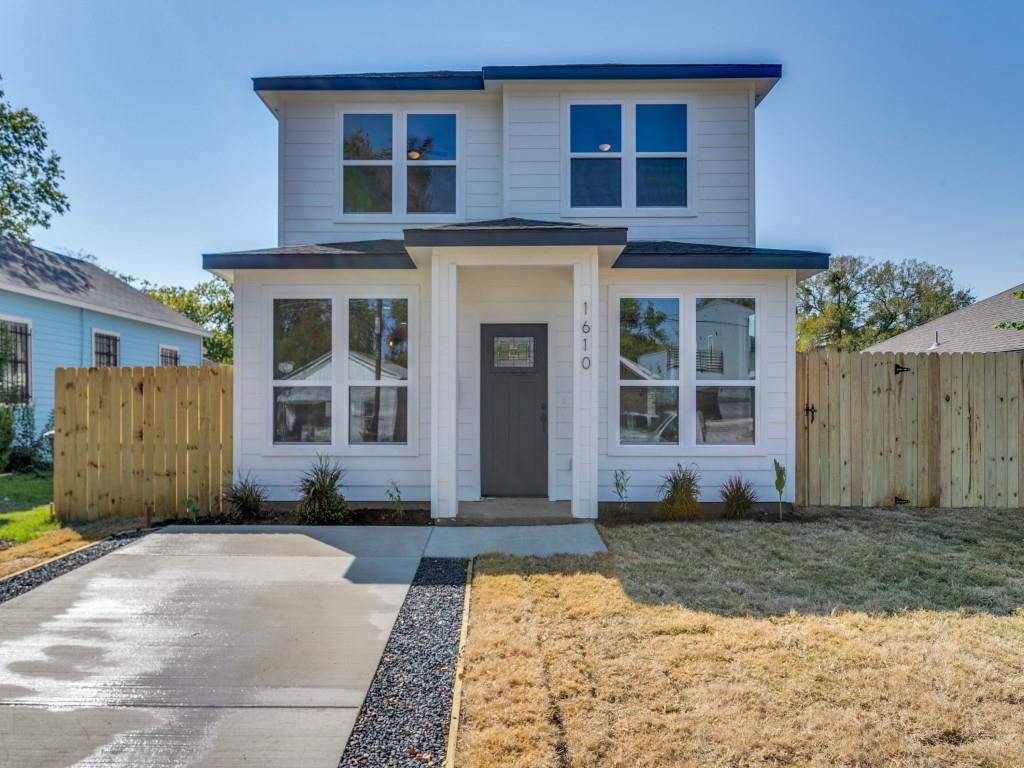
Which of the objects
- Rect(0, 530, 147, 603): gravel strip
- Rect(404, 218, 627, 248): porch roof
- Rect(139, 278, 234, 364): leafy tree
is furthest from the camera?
Rect(139, 278, 234, 364): leafy tree

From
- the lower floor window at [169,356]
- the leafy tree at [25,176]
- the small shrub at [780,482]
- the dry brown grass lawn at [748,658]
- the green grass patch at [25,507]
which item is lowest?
the green grass patch at [25,507]

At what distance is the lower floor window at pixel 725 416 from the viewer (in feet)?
22.5

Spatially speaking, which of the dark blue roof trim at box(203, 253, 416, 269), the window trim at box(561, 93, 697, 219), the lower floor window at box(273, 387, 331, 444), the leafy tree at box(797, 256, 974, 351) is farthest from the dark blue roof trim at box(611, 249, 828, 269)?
the leafy tree at box(797, 256, 974, 351)

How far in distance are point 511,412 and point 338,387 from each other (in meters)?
2.24

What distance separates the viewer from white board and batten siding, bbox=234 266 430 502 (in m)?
6.82

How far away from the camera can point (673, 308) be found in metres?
6.86

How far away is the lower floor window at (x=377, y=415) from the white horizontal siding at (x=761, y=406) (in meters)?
2.54

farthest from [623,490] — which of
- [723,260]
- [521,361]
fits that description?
[723,260]

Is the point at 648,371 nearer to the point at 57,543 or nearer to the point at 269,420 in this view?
the point at 269,420

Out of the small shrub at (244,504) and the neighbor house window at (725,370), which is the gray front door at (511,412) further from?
the small shrub at (244,504)

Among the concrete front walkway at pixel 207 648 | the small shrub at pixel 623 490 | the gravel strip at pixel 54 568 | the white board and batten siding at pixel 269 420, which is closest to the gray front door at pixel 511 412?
the white board and batten siding at pixel 269 420

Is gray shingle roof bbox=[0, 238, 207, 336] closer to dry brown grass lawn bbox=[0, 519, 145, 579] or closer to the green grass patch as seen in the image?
the green grass patch

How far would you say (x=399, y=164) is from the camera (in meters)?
7.95

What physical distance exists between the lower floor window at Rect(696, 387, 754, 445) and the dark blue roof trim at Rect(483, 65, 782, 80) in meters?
4.38
